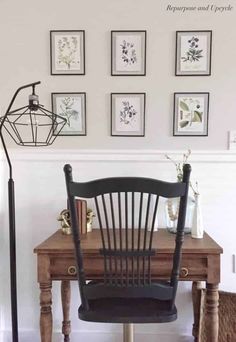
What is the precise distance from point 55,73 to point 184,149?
928 millimetres

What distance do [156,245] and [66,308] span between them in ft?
2.61

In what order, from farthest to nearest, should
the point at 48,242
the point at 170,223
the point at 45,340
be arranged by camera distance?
the point at 170,223 → the point at 48,242 → the point at 45,340

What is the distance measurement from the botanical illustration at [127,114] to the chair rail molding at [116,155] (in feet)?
0.59

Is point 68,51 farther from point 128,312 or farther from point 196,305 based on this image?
point 196,305

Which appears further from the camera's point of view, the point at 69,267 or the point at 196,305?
the point at 196,305

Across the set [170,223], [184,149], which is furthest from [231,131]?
[170,223]

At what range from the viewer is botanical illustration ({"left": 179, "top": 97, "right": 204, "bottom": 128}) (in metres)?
2.11

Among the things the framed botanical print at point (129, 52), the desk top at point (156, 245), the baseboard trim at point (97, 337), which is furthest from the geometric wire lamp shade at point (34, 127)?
the baseboard trim at point (97, 337)

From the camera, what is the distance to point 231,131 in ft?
Answer: 6.91

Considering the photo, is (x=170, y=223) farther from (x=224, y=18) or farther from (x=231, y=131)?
(x=224, y=18)

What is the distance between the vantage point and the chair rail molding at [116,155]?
6.94 ft

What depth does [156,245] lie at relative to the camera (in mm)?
1665

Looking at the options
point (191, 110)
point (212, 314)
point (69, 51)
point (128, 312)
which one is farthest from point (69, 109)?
point (212, 314)


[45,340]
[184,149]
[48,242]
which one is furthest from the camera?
[184,149]
